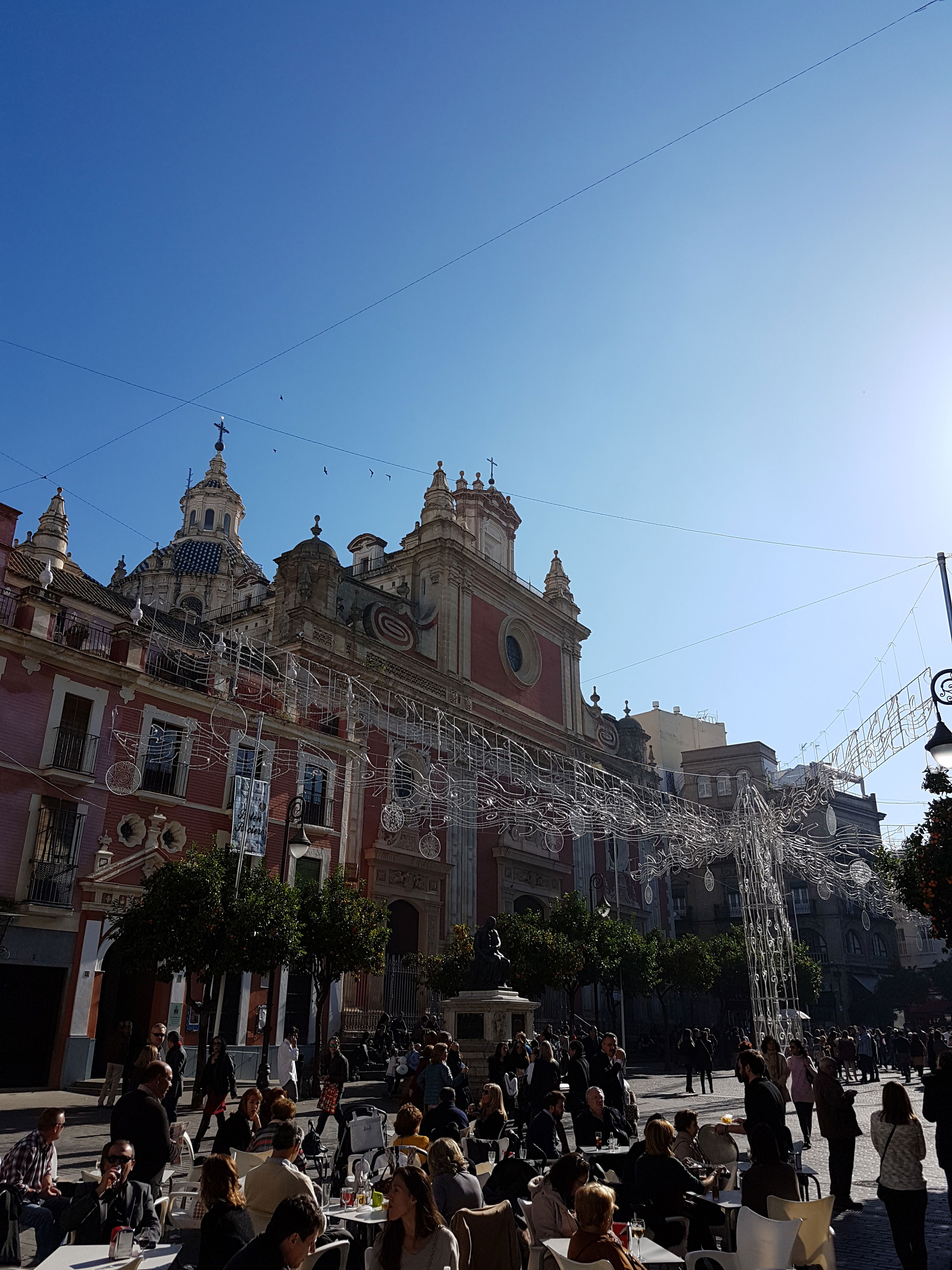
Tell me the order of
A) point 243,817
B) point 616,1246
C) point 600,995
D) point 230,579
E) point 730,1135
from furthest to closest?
point 230,579 < point 600,995 < point 243,817 < point 730,1135 < point 616,1246

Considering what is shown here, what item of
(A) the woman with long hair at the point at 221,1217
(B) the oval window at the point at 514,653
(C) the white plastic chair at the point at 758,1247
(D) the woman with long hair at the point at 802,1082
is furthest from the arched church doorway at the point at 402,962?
(A) the woman with long hair at the point at 221,1217

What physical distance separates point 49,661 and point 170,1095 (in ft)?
37.7

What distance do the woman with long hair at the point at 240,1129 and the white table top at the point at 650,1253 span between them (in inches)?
127

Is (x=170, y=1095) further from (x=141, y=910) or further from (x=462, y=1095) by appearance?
(x=141, y=910)

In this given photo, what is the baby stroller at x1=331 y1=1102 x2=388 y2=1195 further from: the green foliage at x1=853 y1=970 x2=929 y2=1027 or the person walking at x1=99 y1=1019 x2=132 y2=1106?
the green foliage at x1=853 y1=970 x2=929 y2=1027

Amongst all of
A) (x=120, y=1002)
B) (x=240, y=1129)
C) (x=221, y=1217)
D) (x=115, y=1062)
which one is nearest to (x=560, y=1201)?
(x=221, y=1217)

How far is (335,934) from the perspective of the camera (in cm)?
1962

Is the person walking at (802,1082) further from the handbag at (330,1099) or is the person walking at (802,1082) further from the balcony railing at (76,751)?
the balcony railing at (76,751)

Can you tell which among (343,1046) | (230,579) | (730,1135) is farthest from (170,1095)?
(230,579)

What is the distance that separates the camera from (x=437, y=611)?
33125mm

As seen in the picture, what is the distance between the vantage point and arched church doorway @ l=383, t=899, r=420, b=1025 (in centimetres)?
2602

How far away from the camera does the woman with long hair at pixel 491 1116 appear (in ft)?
30.4

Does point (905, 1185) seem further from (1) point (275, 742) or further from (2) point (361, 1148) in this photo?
(1) point (275, 742)

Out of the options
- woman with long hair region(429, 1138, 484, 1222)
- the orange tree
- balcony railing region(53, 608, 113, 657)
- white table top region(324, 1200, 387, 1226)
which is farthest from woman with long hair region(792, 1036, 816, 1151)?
balcony railing region(53, 608, 113, 657)
